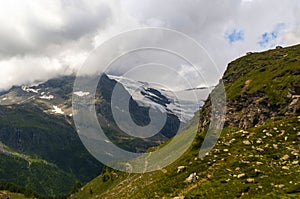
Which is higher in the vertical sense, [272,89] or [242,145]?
[272,89]

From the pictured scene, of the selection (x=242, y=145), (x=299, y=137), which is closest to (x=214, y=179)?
(x=242, y=145)

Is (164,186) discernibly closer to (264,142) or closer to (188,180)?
(188,180)

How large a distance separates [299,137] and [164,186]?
103ft

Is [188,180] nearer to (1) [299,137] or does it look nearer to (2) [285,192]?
(2) [285,192]

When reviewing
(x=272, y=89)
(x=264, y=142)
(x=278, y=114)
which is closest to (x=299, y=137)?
(x=264, y=142)

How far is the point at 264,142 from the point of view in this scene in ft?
246

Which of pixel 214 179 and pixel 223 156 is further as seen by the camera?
pixel 223 156

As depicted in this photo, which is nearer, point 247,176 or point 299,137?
point 247,176

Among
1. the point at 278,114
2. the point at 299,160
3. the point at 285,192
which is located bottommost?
the point at 285,192

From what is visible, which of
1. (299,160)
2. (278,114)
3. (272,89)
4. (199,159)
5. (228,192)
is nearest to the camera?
(228,192)

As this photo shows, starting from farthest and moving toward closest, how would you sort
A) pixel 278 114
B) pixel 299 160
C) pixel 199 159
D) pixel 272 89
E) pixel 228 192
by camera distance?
pixel 272 89
pixel 278 114
pixel 199 159
pixel 299 160
pixel 228 192

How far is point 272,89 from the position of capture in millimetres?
199625

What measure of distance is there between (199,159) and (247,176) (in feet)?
54.6

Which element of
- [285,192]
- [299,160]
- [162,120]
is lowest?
[285,192]
